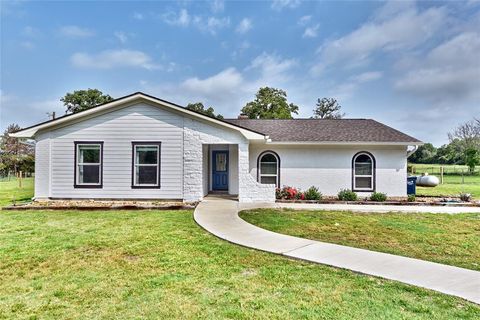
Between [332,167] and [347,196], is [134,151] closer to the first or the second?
[332,167]

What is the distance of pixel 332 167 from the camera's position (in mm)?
14852

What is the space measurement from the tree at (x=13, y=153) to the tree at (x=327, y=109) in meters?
47.1

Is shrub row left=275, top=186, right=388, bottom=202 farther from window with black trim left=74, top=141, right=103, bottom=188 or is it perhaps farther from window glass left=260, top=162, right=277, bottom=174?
window with black trim left=74, top=141, right=103, bottom=188

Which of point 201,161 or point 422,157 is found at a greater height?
point 422,157

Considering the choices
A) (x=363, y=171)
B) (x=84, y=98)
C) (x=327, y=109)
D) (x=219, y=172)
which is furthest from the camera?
(x=327, y=109)

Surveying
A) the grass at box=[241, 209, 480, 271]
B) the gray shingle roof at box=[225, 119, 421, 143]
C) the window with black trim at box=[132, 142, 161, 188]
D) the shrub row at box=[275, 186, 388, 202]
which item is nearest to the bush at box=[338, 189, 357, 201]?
the shrub row at box=[275, 186, 388, 202]

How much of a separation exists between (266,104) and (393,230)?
38.0m

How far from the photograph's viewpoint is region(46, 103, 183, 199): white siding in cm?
1296

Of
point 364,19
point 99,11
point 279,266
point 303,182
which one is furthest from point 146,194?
point 364,19

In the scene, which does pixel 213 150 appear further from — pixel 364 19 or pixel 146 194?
pixel 364 19

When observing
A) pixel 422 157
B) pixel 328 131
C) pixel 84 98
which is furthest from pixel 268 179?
pixel 422 157

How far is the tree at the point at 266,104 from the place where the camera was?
44.2 meters

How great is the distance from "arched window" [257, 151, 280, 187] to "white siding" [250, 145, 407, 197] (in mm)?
204

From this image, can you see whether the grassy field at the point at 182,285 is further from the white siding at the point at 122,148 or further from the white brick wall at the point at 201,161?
the white siding at the point at 122,148
